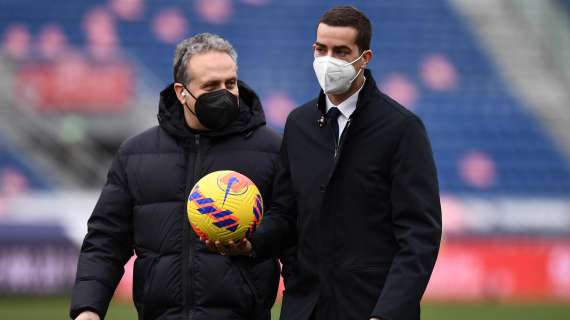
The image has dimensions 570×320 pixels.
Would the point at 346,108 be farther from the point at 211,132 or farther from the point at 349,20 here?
the point at 211,132

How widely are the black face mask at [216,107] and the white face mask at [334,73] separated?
48 cm

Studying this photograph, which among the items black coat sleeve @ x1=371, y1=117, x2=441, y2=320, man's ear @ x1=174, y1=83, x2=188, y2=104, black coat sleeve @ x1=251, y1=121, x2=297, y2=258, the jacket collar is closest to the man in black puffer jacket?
man's ear @ x1=174, y1=83, x2=188, y2=104

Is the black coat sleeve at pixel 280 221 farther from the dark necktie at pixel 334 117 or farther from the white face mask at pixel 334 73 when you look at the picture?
the white face mask at pixel 334 73

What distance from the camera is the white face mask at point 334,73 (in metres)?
3.95

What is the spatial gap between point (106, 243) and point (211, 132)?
0.62m

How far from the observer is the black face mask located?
4316 millimetres

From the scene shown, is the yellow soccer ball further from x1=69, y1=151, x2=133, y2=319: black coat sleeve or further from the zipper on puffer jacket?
x1=69, y1=151, x2=133, y2=319: black coat sleeve

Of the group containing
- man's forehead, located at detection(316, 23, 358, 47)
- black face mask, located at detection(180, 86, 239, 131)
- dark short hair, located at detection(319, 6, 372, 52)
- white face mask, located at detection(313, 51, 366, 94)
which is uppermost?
dark short hair, located at detection(319, 6, 372, 52)

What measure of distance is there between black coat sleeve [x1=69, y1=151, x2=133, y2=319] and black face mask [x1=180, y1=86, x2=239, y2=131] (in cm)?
44

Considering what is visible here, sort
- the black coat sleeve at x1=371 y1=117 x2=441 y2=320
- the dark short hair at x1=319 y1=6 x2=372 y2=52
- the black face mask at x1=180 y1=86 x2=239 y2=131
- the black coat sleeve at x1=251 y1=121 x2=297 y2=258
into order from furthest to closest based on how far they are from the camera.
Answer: the black face mask at x1=180 y1=86 x2=239 y2=131 < the black coat sleeve at x1=251 y1=121 x2=297 y2=258 < the dark short hair at x1=319 y1=6 x2=372 y2=52 < the black coat sleeve at x1=371 y1=117 x2=441 y2=320

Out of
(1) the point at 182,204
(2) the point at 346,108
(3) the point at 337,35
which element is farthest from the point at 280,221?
(3) the point at 337,35

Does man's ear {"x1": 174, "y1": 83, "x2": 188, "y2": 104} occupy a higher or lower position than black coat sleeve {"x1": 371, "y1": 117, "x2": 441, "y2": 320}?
higher

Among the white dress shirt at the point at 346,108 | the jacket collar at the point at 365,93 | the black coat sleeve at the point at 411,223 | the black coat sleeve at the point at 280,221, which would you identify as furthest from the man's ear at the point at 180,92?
the black coat sleeve at the point at 411,223

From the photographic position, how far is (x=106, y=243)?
445 cm
